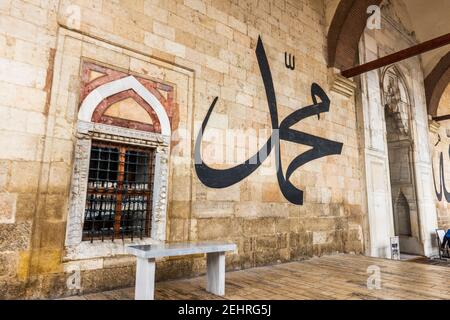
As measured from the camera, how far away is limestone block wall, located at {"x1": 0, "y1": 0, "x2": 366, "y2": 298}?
249 cm

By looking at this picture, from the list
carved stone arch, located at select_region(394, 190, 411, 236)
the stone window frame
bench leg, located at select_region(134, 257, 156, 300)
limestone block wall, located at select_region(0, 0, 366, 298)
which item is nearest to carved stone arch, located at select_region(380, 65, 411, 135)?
carved stone arch, located at select_region(394, 190, 411, 236)

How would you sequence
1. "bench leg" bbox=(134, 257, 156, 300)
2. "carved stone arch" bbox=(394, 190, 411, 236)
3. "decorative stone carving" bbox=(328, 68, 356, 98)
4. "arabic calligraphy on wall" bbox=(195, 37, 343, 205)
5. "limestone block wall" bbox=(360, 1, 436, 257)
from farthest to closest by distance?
"carved stone arch" bbox=(394, 190, 411, 236)
"limestone block wall" bbox=(360, 1, 436, 257)
"decorative stone carving" bbox=(328, 68, 356, 98)
"arabic calligraphy on wall" bbox=(195, 37, 343, 205)
"bench leg" bbox=(134, 257, 156, 300)

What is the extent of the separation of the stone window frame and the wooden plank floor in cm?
42

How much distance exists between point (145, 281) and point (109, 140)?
4.68 feet

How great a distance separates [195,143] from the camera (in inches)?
140

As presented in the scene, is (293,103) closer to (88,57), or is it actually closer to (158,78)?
(158,78)

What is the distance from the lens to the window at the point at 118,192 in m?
2.87

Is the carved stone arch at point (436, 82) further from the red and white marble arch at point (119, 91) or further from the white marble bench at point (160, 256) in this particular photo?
the white marble bench at point (160, 256)

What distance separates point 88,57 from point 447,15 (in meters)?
8.89

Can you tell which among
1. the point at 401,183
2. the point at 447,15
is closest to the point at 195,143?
the point at 401,183

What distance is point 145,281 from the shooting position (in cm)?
219

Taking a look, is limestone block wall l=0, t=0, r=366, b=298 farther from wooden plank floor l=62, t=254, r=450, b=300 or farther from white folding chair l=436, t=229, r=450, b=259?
white folding chair l=436, t=229, r=450, b=259

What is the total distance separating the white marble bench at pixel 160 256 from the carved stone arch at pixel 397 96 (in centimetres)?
620

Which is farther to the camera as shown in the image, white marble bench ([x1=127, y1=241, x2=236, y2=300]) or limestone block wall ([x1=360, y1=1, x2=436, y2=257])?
limestone block wall ([x1=360, y1=1, x2=436, y2=257])
